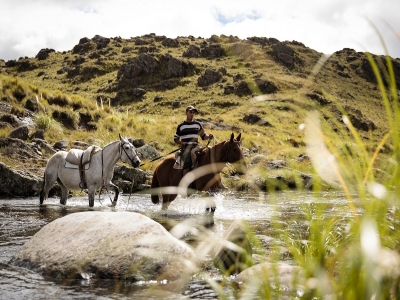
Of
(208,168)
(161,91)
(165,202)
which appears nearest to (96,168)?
(165,202)

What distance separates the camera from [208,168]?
36.0ft

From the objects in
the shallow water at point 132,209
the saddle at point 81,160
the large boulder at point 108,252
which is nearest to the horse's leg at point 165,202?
the shallow water at point 132,209

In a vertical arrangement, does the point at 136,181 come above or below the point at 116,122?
below

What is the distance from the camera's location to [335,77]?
93.2 m

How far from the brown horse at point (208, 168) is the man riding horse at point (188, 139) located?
0.94ft

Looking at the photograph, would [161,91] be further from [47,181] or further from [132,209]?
[132,209]

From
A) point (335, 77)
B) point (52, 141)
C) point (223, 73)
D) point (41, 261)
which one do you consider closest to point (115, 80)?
point (223, 73)

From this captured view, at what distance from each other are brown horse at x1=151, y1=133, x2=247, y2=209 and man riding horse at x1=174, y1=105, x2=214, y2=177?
0.29 m

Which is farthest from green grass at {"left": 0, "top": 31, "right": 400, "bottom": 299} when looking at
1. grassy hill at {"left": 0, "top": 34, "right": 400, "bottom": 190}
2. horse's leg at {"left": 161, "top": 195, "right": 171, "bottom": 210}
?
horse's leg at {"left": 161, "top": 195, "right": 171, "bottom": 210}

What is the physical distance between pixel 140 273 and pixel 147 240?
0.48m

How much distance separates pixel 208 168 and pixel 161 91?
67.8 meters

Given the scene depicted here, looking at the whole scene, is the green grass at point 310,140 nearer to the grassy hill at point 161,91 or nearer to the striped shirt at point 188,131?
the grassy hill at point 161,91

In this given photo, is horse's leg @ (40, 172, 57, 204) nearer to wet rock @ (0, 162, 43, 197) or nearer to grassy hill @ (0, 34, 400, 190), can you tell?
wet rock @ (0, 162, 43, 197)

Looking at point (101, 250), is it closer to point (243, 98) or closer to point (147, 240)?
point (147, 240)
